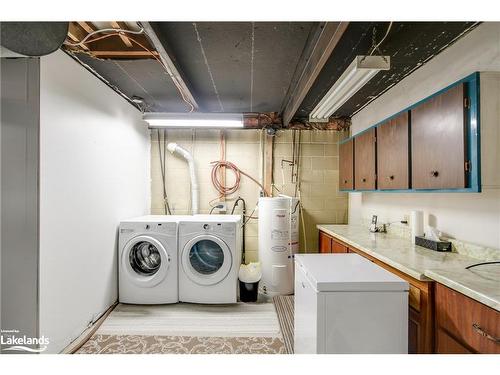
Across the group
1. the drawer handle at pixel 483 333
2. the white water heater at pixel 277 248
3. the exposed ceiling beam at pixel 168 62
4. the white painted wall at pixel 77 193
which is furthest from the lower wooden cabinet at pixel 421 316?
the white painted wall at pixel 77 193

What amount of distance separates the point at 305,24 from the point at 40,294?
2653 millimetres

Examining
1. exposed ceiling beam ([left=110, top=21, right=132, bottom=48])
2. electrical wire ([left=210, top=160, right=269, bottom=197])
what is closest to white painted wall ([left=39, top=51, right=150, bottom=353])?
exposed ceiling beam ([left=110, top=21, right=132, bottom=48])

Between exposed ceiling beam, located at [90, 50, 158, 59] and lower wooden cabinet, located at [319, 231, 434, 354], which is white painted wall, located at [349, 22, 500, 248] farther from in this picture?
exposed ceiling beam, located at [90, 50, 158, 59]

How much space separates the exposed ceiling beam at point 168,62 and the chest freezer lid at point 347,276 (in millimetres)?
1854

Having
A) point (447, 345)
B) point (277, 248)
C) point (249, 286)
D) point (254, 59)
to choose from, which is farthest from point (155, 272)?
point (447, 345)

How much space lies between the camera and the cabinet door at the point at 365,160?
274 cm

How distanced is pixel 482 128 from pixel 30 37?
2.57 m

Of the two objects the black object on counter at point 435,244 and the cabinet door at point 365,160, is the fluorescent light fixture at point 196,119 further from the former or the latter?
the black object on counter at point 435,244

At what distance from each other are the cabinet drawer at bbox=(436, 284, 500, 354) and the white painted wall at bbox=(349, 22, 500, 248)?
2.24ft

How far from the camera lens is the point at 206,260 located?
3.14 meters

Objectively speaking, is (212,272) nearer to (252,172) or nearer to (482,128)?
(252,172)

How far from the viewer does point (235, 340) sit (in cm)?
230
